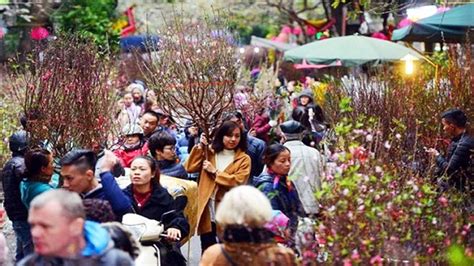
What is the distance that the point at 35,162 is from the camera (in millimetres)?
8359

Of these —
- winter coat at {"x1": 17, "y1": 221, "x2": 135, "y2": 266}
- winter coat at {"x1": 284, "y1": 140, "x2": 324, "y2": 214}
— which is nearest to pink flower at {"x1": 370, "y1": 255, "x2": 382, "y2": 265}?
winter coat at {"x1": 17, "y1": 221, "x2": 135, "y2": 266}

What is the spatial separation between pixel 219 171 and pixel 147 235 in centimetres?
249

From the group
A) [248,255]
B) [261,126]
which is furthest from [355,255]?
[261,126]

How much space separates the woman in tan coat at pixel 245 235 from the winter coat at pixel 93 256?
1.97 feet

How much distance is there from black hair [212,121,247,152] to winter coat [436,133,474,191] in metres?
2.07

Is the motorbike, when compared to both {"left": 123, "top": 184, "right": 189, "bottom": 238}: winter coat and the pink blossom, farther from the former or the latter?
the pink blossom

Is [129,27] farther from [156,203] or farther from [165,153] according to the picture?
[156,203]

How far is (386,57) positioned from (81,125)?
993cm

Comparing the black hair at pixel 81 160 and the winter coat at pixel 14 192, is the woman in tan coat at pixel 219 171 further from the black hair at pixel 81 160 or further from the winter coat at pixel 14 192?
the black hair at pixel 81 160

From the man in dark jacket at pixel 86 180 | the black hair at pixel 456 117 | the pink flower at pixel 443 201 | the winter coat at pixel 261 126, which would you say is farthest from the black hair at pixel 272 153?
the winter coat at pixel 261 126

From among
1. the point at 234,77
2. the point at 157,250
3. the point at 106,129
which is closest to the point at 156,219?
the point at 157,250

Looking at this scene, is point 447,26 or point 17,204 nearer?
point 17,204

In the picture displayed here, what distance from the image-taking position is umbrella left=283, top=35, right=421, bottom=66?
1944 centimetres

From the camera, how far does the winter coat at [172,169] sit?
10273mm
